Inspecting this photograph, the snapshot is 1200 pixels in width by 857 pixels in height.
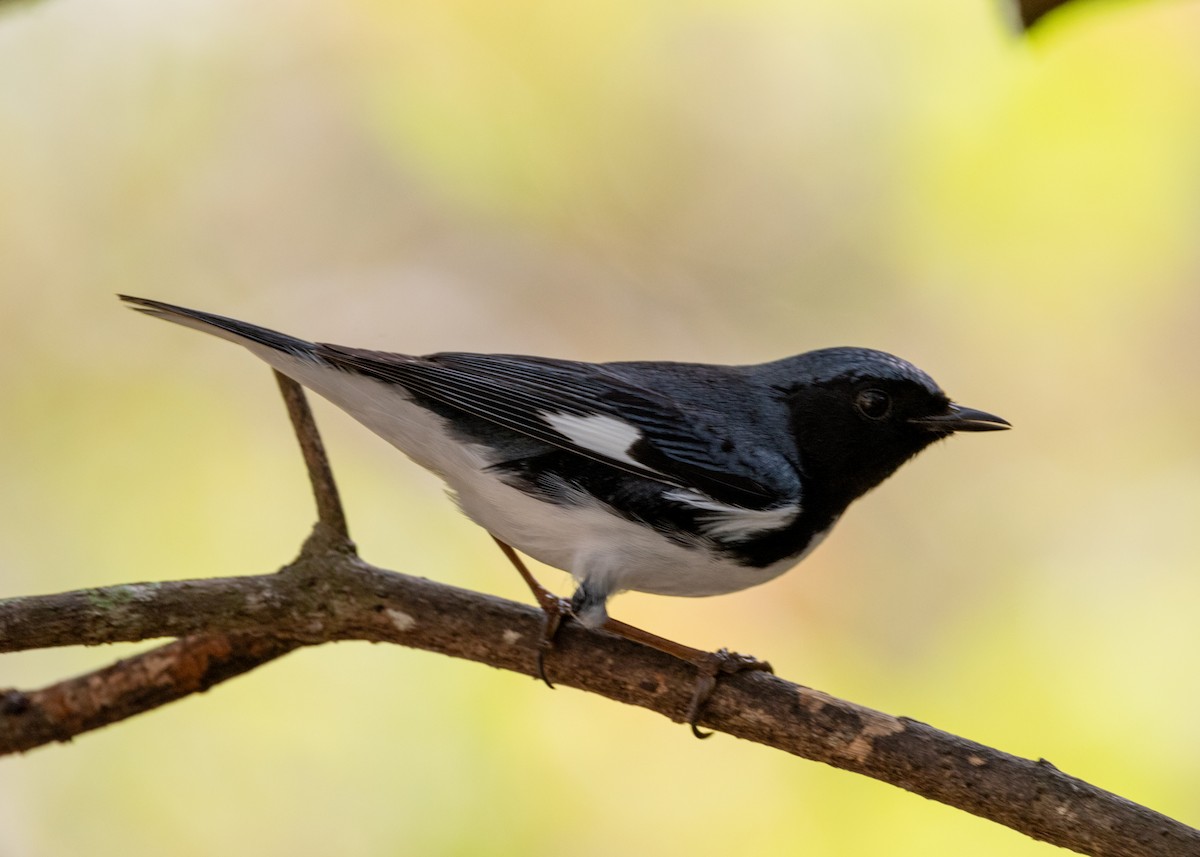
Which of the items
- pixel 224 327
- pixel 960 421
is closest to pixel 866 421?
pixel 960 421

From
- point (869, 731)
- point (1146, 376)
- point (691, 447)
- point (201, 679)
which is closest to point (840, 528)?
point (1146, 376)

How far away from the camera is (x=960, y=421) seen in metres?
3.22

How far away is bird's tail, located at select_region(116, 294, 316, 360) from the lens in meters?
2.83

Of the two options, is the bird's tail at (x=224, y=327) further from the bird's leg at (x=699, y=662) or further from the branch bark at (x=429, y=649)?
the bird's leg at (x=699, y=662)

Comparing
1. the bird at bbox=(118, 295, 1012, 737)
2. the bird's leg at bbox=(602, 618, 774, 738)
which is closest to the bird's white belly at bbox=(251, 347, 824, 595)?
the bird at bbox=(118, 295, 1012, 737)

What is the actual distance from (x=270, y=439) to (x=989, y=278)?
316cm

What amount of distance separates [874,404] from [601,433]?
2.64 feet

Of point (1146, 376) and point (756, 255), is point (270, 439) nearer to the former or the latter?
point (756, 255)

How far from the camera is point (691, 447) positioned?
10.4 ft

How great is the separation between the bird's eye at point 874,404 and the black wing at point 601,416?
309mm

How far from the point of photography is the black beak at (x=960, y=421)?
3.19 m

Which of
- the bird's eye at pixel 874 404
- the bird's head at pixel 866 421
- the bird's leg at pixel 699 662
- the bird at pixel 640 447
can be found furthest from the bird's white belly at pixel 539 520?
the bird's eye at pixel 874 404

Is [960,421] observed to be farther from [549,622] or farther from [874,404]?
[549,622]

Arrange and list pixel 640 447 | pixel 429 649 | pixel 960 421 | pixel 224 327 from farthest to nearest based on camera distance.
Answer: pixel 960 421
pixel 640 447
pixel 429 649
pixel 224 327
